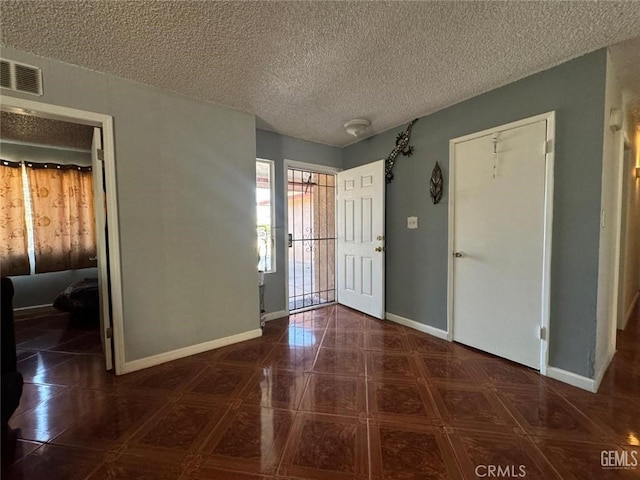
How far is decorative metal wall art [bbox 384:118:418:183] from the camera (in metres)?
3.03

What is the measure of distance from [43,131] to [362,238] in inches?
154

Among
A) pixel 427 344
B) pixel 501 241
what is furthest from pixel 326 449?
pixel 501 241

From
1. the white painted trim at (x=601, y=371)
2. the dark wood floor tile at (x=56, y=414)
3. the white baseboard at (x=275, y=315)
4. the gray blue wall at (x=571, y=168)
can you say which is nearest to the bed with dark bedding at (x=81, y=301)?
the dark wood floor tile at (x=56, y=414)

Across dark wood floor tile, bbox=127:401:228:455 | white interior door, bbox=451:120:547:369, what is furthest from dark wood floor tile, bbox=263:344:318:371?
white interior door, bbox=451:120:547:369

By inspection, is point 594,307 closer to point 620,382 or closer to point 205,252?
point 620,382

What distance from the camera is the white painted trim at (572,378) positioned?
186cm

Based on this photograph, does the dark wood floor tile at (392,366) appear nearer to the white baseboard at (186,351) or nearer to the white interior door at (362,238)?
the white interior door at (362,238)

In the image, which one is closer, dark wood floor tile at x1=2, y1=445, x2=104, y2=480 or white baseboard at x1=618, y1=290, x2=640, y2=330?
dark wood floor tile at x1=2, y1=445, x2=104, y2=480

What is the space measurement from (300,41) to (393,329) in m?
2.82

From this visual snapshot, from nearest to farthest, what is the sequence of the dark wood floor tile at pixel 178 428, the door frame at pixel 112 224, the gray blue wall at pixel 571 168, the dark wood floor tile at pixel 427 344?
the dark wood floor tile at pixel 178 428
the gray blue wall at pixel 571 168
the door frame at pixel 112 224
the dark wood floor tile at pixel 427 344

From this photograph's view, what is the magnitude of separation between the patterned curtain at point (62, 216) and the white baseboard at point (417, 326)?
170 inches

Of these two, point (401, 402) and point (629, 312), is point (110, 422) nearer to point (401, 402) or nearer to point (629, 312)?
point (401, 402)

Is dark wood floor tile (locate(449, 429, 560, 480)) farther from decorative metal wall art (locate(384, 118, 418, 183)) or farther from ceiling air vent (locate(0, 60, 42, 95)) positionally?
ceiling air vent (locate(0, 60, 42, 95))

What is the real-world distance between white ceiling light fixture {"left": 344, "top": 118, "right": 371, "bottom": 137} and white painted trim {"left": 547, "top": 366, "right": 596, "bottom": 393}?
2766mm
